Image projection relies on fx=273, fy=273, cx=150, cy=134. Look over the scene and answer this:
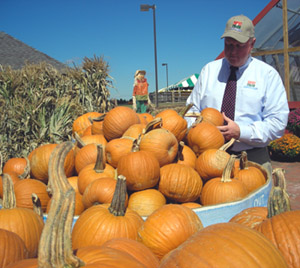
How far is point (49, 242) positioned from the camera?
73 cm

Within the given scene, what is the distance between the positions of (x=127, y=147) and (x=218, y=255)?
1.73 meters

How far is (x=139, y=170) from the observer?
6.84 ft

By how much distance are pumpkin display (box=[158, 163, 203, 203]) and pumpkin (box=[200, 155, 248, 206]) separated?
9 centimetres

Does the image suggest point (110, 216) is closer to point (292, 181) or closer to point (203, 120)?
point (203, 120)

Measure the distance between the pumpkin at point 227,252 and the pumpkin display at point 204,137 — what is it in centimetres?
174

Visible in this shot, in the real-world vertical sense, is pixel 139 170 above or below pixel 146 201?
above

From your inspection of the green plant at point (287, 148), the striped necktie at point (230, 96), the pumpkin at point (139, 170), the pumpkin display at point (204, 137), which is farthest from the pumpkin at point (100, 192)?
the green plant at point (287, 148)

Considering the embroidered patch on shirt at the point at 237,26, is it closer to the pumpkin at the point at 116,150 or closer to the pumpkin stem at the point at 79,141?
the pumpkin at the point at 116,150

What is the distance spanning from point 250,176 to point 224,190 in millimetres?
404

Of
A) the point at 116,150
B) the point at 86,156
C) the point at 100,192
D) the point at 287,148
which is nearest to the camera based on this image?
the point at 100,192

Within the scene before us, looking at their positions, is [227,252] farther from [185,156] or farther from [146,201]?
[185,156]

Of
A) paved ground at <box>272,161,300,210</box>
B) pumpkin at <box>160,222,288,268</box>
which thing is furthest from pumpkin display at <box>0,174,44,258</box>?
paved ground at <box>272,161,300,210</box>

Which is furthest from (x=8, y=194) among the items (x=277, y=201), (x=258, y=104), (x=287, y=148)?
(x=287, y=148)

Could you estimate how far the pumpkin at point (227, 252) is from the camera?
81 centimetres
